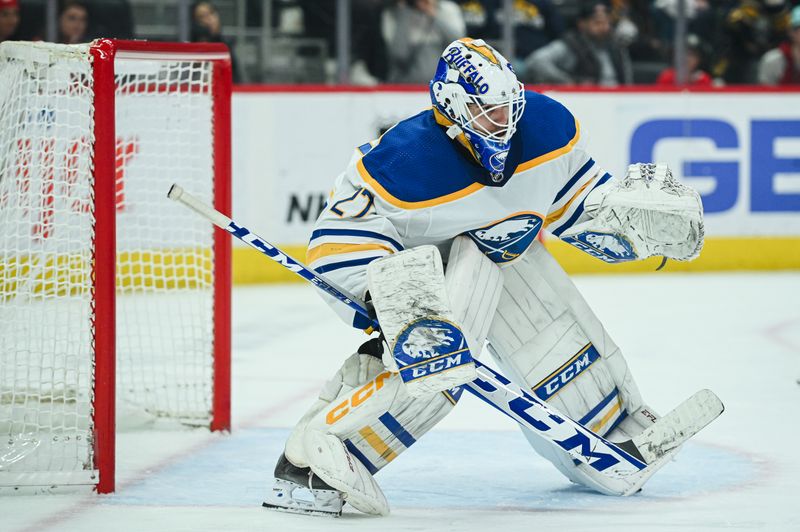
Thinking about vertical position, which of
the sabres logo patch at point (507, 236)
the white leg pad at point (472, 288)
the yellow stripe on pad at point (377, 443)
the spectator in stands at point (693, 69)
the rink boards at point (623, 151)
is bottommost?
the rink boards at point (623, 151)

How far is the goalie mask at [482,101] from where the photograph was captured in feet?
8.29

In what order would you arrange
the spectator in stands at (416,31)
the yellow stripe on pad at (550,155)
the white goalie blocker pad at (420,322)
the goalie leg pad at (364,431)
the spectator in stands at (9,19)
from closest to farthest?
the white goalie blocker pad at (420,322), the goalie leg pad at (364,431), the yellow stripe on pad at (550,155), the spectator in stands at (9,19), the spectator in stands at (416,31)

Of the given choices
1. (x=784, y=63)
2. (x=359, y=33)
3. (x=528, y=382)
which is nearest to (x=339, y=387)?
(x=528, y=382)

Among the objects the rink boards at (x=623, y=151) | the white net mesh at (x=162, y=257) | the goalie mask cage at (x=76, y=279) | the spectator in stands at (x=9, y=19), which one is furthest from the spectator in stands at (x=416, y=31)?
the goalie mask cage at (x=76, y=279)

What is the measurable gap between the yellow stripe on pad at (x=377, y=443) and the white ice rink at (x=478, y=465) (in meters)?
0.12

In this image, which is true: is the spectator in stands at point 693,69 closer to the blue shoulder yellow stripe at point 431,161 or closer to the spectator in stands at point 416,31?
the spectator in stands at point 416,31

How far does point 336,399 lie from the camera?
261 centimetres

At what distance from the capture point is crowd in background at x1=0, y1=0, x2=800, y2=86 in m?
6.04

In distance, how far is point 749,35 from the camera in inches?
272

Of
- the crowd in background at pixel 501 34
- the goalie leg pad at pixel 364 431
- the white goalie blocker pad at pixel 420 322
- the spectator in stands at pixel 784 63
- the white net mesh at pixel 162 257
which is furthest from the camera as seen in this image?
the spectator in stands at pixel 784 63

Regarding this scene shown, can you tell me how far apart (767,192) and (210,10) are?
111 inches

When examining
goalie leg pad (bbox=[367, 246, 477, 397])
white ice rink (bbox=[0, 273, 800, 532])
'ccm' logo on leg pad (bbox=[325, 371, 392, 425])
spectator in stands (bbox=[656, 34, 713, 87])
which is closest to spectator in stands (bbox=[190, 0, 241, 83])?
white ice rink (bbox=[0, 273, 800, 532])

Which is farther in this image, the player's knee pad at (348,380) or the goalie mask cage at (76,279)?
the goalie mask cage at (76,279)

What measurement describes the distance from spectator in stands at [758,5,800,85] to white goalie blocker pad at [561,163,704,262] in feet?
13.9
